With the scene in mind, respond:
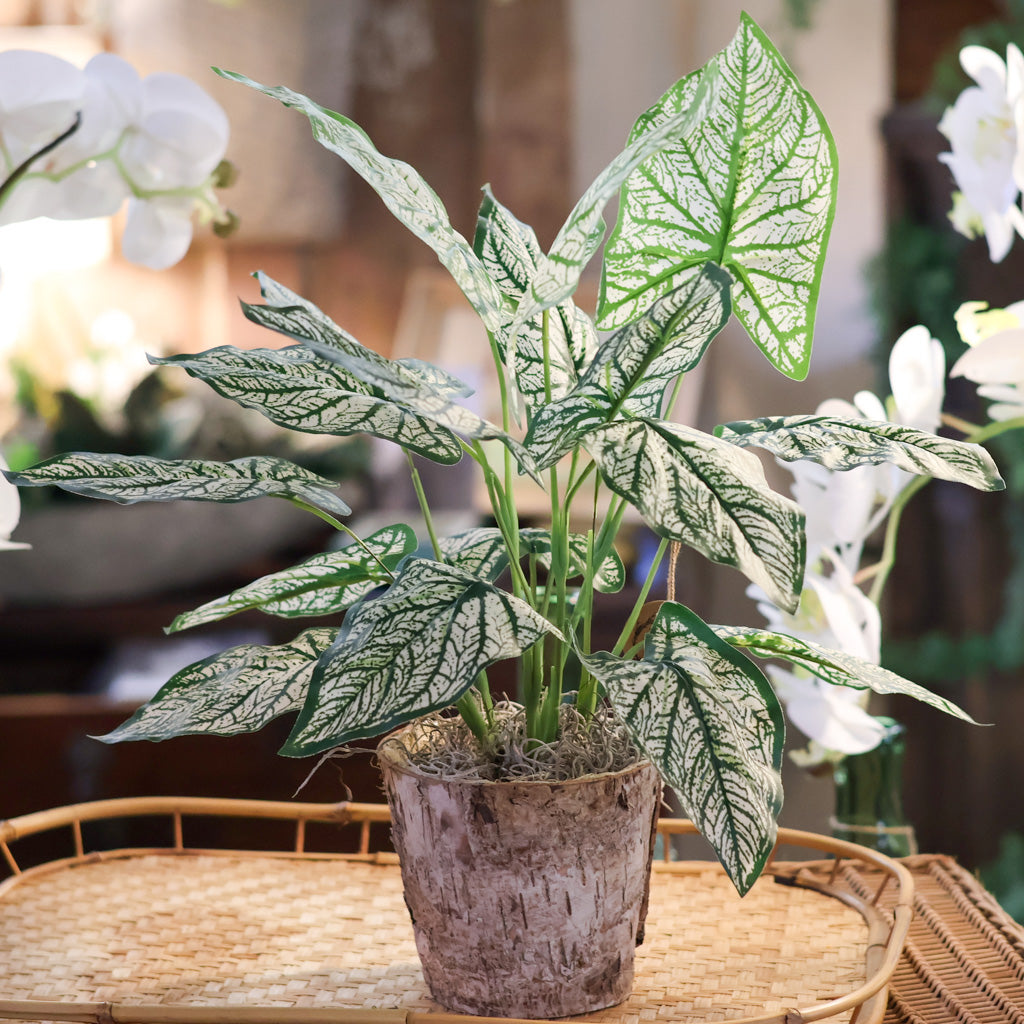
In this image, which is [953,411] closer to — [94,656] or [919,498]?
[919,498]

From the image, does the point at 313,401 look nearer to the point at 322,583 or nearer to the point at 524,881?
the point at 322,583

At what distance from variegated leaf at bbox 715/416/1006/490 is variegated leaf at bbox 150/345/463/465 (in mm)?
147

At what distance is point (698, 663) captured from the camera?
45cm

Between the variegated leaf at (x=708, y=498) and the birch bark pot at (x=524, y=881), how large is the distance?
0.15 meters

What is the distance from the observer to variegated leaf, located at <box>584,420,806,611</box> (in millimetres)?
389

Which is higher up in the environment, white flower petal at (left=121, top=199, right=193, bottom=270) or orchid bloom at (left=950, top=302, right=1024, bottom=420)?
white flower petal at (left=121, top=199, right=193, bottom=270)

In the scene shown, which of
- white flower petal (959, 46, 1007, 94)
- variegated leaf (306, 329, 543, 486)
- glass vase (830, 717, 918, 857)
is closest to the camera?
variegated leaf (306, 329, 543, 486)

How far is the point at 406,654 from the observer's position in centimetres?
42

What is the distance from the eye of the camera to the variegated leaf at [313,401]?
454mm

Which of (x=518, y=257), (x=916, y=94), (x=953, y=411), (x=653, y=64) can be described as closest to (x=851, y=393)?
(x=953, y=411)

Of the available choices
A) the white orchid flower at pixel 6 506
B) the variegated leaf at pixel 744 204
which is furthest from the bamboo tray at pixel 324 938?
the variegated leaf at pixel 744 204

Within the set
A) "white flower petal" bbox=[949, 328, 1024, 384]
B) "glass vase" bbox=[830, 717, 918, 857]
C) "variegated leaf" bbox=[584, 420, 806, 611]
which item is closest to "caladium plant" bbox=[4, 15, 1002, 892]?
"variegated leaf" bbox=[584, 420, 806, 611]

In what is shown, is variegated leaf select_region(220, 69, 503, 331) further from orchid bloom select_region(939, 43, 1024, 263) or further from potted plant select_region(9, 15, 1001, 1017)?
orchid bloom select_region(939, 43, 1024, 263)

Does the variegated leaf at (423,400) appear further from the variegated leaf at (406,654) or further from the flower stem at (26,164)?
the flower stem at (26,164)
